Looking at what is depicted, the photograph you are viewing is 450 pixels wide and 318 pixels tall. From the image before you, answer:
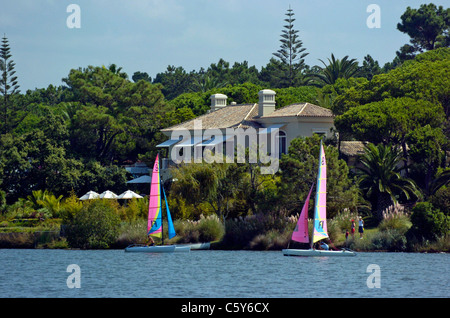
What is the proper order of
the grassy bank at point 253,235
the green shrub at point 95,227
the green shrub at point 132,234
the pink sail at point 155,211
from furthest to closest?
1. the green shrub at point 95,227
2. the green shrub at point 132,234
3. the pink sail at point 155,211
4. the grassy bank at point 253,235

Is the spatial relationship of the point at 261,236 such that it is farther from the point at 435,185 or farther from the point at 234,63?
the point at 234,63

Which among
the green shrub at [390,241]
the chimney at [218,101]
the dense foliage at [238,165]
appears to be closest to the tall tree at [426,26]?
the dense foliage at [238,165]

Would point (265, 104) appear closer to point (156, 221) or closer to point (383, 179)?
point (383, 179)

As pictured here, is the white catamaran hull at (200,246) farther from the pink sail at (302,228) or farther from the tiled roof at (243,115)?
the tiled roof at (243,115)

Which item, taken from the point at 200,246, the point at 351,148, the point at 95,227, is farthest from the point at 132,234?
the point at 351,148

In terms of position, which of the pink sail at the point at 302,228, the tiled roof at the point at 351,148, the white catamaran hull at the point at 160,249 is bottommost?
the white catamaran hull at the point at 160,249

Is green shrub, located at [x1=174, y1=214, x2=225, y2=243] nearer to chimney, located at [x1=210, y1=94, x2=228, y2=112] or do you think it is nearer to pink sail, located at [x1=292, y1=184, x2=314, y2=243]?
pink sail, located at [x1=292, y1=184, x2=314, y2=243]

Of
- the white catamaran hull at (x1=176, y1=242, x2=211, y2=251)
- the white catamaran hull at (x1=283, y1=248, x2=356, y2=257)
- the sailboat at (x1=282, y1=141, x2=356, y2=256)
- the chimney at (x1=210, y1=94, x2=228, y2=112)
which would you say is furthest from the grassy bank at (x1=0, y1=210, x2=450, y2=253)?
the chimney at (x1=210, y1=94, x2=228, y2=112)

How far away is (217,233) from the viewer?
50781 mm

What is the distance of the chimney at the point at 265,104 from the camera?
65625mm

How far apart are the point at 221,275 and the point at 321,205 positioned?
8647 mm

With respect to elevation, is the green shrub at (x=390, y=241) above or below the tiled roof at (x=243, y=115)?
below

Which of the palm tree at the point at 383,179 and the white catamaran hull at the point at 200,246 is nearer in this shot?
the white catamaran hull at the point at 200,246

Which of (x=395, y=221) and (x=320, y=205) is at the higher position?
(x=320, y=205)
